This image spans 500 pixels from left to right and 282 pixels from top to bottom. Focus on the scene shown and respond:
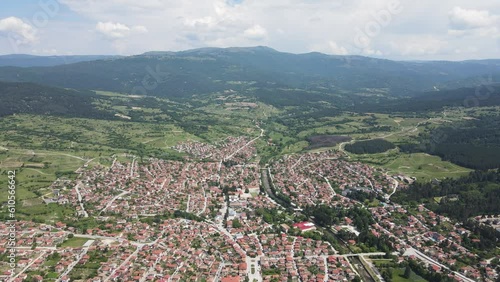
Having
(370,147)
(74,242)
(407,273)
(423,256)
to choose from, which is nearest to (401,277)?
(407,273)

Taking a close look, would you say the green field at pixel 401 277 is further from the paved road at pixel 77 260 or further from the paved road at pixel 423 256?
the paved road at pixel 77 260

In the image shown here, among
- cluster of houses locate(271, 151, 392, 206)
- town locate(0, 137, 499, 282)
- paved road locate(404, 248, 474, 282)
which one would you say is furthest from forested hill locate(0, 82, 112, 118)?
paved road locate(404, 248, 474, 282)

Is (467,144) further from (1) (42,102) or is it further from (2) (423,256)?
(1) (42,102)

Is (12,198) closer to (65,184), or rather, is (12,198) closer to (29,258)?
(65,184)

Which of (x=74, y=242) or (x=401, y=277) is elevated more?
(x=401, y=277)

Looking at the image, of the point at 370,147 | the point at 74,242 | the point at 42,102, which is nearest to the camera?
the point at 74,242
